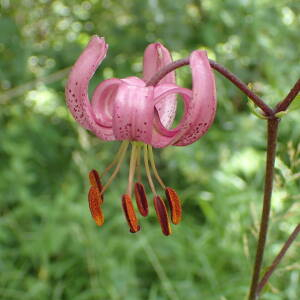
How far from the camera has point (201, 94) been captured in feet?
2.59

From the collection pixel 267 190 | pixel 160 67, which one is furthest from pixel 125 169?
pixel 267 190

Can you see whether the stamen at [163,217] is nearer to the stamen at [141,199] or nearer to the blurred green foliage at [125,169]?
the stamen at [141,199]

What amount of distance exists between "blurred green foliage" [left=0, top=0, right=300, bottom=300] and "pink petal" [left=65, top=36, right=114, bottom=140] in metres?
0.55

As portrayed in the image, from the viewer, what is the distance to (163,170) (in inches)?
108

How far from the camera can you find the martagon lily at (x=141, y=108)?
81cm

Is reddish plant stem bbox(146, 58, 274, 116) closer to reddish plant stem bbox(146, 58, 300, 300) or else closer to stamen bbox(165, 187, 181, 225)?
reddish plant stem bbox(146, 58, 300, 300)

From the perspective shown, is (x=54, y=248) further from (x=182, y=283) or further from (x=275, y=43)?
(x=275, y=43)

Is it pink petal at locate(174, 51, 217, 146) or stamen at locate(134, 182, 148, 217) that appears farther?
stamen at locate(134, 182, 148, 217)

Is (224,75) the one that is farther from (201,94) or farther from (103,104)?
(103,104)

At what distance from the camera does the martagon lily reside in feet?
2.65

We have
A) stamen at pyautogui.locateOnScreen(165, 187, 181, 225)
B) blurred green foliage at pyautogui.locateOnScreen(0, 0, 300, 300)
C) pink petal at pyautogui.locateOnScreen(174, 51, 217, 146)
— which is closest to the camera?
pink petal at pyautogui.locateOnScreen(174, 51, 217, 146)

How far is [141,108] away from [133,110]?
13 mm

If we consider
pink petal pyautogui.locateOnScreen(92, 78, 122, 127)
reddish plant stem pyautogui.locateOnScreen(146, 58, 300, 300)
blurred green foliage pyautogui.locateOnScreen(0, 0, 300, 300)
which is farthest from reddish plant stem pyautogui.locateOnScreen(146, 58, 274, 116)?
blurred green foliage pyautogui.locateOnScreen(0, 0, 300, 300)

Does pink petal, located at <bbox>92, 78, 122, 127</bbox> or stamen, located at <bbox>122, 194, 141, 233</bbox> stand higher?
pink petal, located at <bbox>92, 78, 122, 127</bbox>
